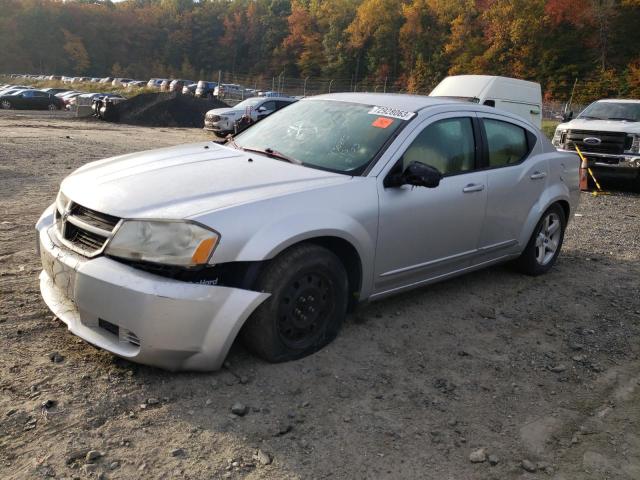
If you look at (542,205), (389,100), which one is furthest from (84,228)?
(542,205)

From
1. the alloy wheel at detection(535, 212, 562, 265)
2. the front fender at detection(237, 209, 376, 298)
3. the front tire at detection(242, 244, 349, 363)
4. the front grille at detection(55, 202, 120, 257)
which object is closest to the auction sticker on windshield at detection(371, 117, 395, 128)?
the front fender at detection(237, 209, 376, 298)

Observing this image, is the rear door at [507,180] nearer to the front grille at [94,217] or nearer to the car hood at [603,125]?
the front grille at [94,217]

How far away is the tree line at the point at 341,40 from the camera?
194 feet

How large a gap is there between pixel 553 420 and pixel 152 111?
92.4 ft

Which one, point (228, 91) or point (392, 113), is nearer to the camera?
point (392, 113)

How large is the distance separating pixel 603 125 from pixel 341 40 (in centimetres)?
8053

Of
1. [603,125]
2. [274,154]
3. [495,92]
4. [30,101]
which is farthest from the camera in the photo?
[30,101]

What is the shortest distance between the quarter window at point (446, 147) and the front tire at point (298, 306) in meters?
1.01

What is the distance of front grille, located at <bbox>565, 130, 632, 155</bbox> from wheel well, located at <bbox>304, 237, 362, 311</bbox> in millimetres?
9914

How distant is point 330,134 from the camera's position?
412 cm

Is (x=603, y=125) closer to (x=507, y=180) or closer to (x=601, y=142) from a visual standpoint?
(x=601, y=142)

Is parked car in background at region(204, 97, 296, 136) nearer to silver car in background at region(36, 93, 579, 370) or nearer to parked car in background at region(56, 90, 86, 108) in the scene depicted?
silver car in background at region(36, 93, 579, 370)

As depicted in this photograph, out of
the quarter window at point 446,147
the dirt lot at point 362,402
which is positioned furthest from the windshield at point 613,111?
the quarter window at point 446,147

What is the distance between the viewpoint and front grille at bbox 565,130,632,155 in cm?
1147
